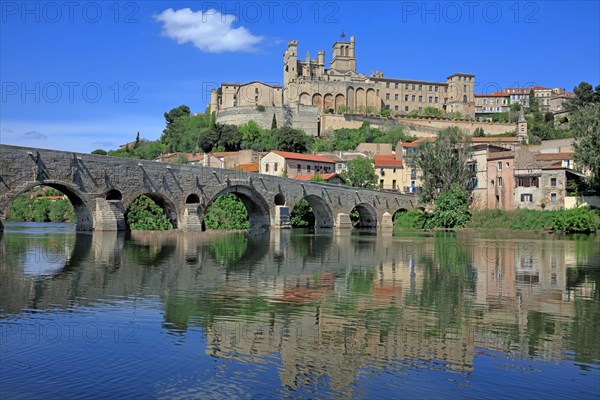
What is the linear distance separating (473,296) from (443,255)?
12787 mm

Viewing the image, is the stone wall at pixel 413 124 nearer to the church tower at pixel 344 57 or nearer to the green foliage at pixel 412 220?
the church tower at pixel 344 57

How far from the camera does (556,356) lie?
10070 mm

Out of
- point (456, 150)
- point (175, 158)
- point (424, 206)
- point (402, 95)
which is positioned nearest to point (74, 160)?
point (456, 150)

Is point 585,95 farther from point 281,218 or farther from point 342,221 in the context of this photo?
point 281,218

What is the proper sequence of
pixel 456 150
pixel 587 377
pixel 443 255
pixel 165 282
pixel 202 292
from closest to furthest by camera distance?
1. pixel 587 377
2. pixel 202 292
3. pixel 165 282
4. pixel 443 255
5. pixel 456 150

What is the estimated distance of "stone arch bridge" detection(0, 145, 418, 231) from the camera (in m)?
33.3

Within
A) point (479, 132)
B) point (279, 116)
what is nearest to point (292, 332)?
point (279, 116)

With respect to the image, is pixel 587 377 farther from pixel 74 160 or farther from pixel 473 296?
pixel 74 160

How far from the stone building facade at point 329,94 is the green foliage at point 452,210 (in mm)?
48769

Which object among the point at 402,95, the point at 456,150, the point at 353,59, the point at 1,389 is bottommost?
the point at 1,389

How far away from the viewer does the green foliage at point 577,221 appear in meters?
51.5

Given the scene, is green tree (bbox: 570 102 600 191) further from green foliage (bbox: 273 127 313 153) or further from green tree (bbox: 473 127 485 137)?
green tree (bbox: 473 127 485 137)

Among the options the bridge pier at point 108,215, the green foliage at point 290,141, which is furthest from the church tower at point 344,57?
the bridge pier at point 108,215

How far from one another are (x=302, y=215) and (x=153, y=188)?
24.6 metres
